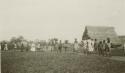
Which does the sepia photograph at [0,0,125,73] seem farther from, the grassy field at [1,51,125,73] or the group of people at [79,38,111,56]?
the group of people at [79,38,111,56]

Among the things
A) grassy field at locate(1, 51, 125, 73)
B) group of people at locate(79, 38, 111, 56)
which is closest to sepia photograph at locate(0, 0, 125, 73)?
grassy field at locate(1, 51, 125, 73)

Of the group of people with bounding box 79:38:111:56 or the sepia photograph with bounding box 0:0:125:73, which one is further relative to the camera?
the group of people with bounding box 79:38:111:56

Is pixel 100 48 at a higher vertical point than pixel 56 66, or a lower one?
higher

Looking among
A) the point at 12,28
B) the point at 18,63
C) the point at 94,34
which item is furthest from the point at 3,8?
the point at 94,34

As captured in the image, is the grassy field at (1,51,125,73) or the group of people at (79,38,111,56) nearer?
the grassy field at (1,51,125,73)

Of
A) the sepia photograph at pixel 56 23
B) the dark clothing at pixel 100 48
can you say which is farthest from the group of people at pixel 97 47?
the sepia photograph at pixel 56 23

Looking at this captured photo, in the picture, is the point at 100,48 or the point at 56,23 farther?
the point at 100,48

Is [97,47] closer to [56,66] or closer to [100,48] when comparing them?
[100,48]

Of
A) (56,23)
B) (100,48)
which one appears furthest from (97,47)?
(56,23)

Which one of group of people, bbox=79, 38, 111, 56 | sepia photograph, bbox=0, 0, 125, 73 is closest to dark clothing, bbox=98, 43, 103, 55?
group of people, bbox=79, 38, 111, 56

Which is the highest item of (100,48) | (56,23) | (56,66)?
(56,23)

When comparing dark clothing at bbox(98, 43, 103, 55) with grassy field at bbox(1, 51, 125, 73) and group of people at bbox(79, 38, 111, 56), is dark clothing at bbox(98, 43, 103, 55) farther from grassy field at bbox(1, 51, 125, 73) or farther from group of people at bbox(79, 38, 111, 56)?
grassy field at bbox(1, 51, 125, 73)

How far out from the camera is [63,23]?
13.9ft

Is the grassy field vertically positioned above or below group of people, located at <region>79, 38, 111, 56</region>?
below
